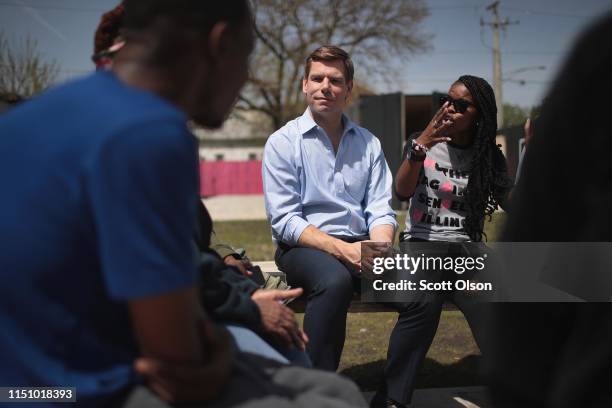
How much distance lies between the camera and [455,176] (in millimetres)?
3107

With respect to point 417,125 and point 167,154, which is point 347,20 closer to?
point 417,125

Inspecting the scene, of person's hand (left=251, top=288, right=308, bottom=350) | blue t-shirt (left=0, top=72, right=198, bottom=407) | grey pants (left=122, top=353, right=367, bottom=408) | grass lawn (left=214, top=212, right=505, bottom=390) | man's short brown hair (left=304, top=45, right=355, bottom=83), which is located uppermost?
man's short brown hair (left=304, top=45, right=355, bottom=83)

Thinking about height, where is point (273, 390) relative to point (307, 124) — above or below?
below

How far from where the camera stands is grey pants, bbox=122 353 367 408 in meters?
1.09

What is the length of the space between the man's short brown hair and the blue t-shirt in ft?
6.94

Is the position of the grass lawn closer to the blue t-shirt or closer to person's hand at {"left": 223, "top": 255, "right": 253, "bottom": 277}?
person's hand at {"left": 223, "top": 255, "right": 253, "bottom": 277}

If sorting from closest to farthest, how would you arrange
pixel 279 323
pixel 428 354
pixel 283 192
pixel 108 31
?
pixel 279 323, pixel 108 31, pixel 283 192, pixel 428 354

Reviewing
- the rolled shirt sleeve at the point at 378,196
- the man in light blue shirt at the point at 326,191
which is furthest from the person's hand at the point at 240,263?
the rolled shirt sleeve at the point at 378,196

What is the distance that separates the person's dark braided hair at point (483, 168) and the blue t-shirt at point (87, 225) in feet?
7.64

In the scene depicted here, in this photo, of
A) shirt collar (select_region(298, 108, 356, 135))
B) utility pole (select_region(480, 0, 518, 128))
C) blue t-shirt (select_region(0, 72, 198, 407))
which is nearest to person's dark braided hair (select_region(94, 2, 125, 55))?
blue t-shirt (select_region(0, 72, 198, 407))

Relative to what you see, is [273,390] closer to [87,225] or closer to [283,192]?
[87,225]

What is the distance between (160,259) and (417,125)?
16355mm

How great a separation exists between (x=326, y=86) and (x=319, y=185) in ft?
1.78

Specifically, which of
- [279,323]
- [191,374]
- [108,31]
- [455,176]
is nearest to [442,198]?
[455,176]
